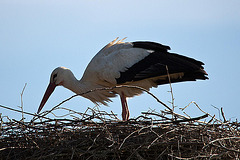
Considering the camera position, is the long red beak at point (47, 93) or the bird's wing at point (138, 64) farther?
the long red beak at point (47, 93)

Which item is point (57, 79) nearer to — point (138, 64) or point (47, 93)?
point (47, 93)

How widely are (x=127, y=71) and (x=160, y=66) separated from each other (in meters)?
0.47

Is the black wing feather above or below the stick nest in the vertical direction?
above

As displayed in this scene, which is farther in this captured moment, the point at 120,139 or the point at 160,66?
the point at 160,66

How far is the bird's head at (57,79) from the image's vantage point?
6359mm

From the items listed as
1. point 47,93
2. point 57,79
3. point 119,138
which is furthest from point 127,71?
point 119,138

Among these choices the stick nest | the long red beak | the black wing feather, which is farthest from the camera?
the long red beak

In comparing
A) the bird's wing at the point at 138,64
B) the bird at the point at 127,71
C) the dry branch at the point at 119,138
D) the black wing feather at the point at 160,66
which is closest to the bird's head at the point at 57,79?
the bird at the point at 127,71

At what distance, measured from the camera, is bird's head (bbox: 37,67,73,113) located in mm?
6359

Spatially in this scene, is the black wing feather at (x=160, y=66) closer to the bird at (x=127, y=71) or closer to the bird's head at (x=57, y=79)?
the bird at (x=127, y=71)

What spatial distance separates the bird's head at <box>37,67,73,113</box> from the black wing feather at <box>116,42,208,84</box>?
2.61 feet

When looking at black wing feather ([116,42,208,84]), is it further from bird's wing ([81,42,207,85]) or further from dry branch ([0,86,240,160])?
dry branch ([0,86,240,160])

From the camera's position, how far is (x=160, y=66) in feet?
19.8

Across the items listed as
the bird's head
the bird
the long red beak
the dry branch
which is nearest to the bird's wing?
the bird
